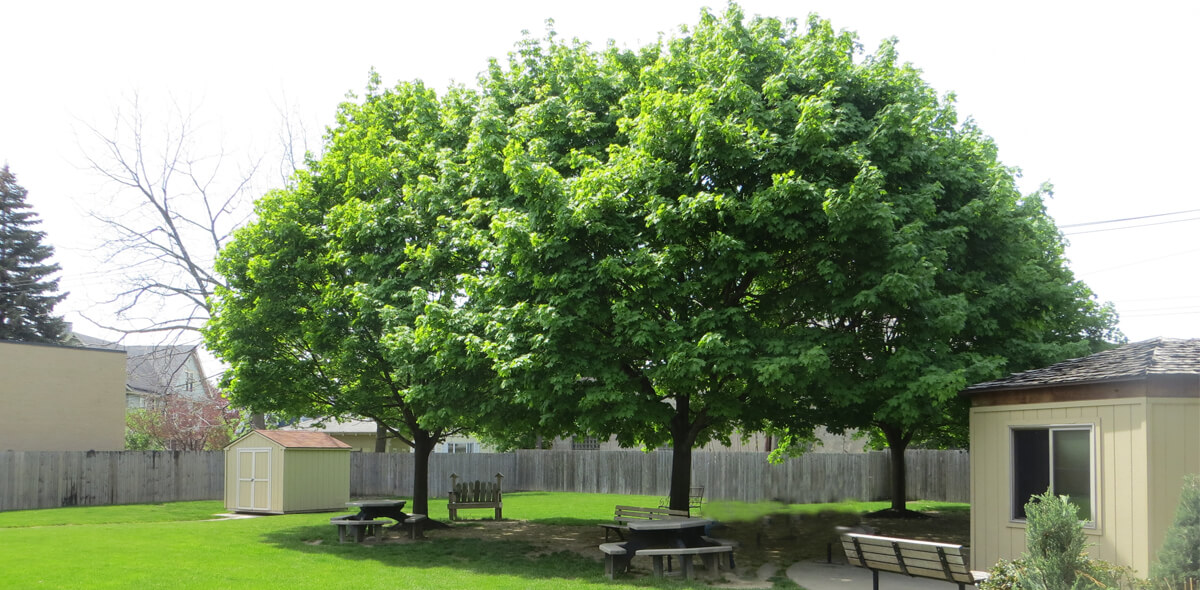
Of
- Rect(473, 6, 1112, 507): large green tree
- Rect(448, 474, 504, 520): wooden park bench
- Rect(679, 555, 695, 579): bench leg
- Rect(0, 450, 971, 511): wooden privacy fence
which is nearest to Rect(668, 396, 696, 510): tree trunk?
Result: Rect(473, 6, 1112, 507): large green tree

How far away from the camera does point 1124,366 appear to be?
481 inches

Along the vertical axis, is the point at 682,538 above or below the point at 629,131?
below

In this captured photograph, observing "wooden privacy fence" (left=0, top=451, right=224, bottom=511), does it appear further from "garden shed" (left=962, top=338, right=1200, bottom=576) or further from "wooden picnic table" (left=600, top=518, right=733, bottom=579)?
"garden shed" (left=962, top=338, right=1200, bottom=576)

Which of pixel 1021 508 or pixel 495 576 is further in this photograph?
pixel 495 576

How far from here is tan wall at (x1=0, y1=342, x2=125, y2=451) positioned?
3288cm

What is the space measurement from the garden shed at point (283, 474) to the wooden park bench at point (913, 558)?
771 inches

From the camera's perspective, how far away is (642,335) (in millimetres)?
14695

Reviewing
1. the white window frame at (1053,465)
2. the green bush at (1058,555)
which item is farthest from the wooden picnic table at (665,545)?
the green bush at (1058,555)

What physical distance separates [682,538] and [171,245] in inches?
1090

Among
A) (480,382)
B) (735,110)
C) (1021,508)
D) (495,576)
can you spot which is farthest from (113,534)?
(1021,508)

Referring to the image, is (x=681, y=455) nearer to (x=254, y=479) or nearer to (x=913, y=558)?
(x=913, y=558)

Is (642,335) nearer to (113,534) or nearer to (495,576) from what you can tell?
(495,576)

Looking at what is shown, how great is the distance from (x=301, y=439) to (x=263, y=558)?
42.4ft

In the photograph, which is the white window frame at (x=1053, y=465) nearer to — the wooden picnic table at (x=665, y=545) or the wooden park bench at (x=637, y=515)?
the wooden picnic table at (x=665, y=545)
